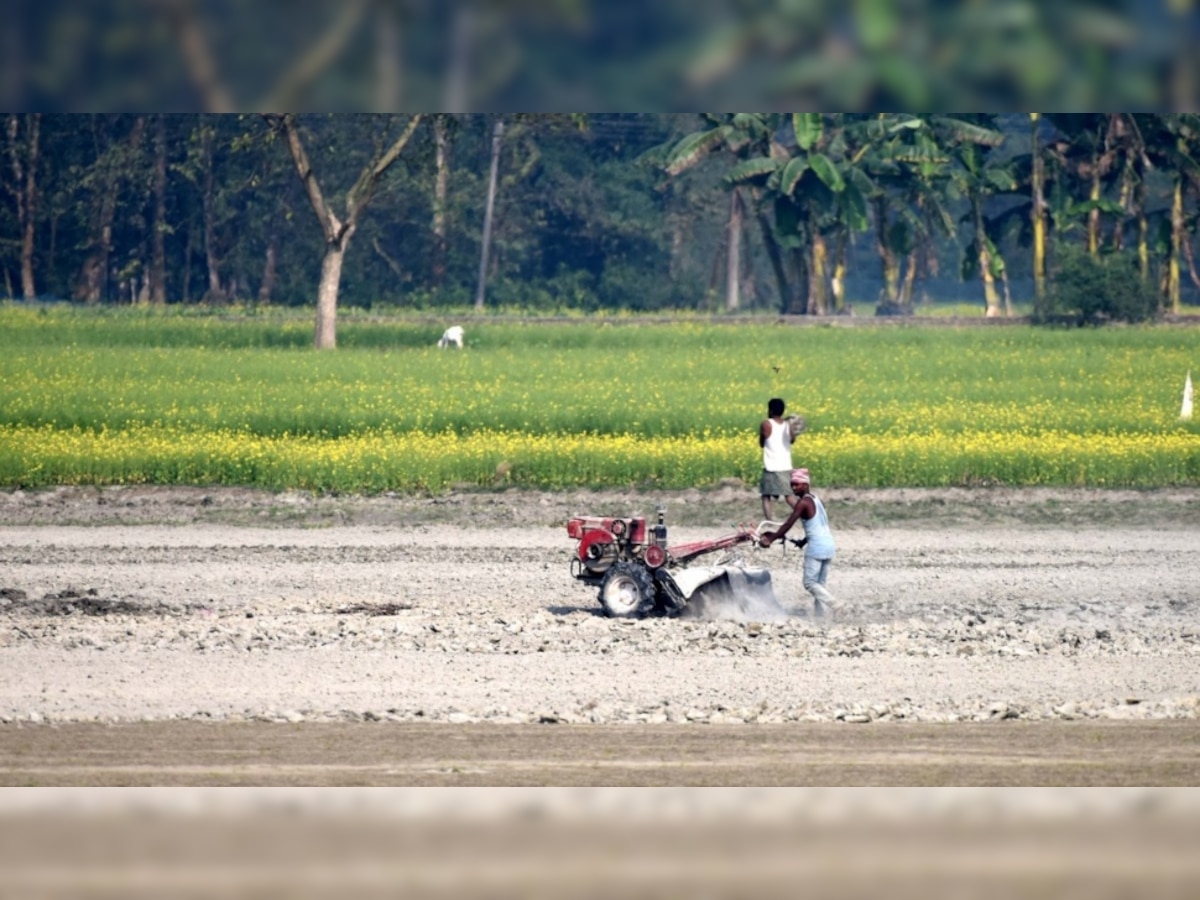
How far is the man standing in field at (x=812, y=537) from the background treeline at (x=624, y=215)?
31.5ft

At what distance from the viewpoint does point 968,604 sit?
1458cm

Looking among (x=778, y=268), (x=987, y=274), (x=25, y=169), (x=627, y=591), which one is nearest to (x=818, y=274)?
(x=778, y=268)

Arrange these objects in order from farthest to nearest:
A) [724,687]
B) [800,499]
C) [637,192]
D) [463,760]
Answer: [637,192] → [800,499] → [724,687] → [463,760]

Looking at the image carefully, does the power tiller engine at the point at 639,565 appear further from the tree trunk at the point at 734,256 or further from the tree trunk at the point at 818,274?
the tree trunk at the point at 818,274

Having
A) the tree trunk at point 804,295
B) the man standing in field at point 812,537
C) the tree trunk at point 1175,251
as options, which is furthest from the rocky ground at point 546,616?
the tree trunk at point 804,295

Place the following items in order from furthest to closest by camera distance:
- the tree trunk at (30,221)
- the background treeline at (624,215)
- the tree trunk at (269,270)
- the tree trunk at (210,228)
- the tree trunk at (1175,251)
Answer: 1. the tree trunk at (269,270)
2. the tree trunk at (1175,251)
3. the tree trunk at (210,228)
4. the background treeline at (624,215)
5. the tree trunk at (30,221)

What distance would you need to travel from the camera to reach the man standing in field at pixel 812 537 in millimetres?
12180

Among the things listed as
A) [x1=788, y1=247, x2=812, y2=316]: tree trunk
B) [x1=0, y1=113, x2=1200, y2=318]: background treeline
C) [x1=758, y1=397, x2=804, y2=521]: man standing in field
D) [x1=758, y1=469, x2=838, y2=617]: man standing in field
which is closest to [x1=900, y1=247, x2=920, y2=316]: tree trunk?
[x1=0, y1=113, x2=1200, y2=318]: background treeline

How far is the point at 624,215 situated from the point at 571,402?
2.87m

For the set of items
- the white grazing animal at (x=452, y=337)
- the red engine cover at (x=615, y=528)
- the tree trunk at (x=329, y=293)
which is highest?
the tree trunk at (x=329, y=293)

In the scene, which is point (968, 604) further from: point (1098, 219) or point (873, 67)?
point (873, 67)

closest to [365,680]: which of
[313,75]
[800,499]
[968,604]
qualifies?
[800,499]

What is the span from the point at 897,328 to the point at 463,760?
1819cm

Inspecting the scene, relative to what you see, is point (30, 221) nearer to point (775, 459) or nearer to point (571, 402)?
point (571, 402)
